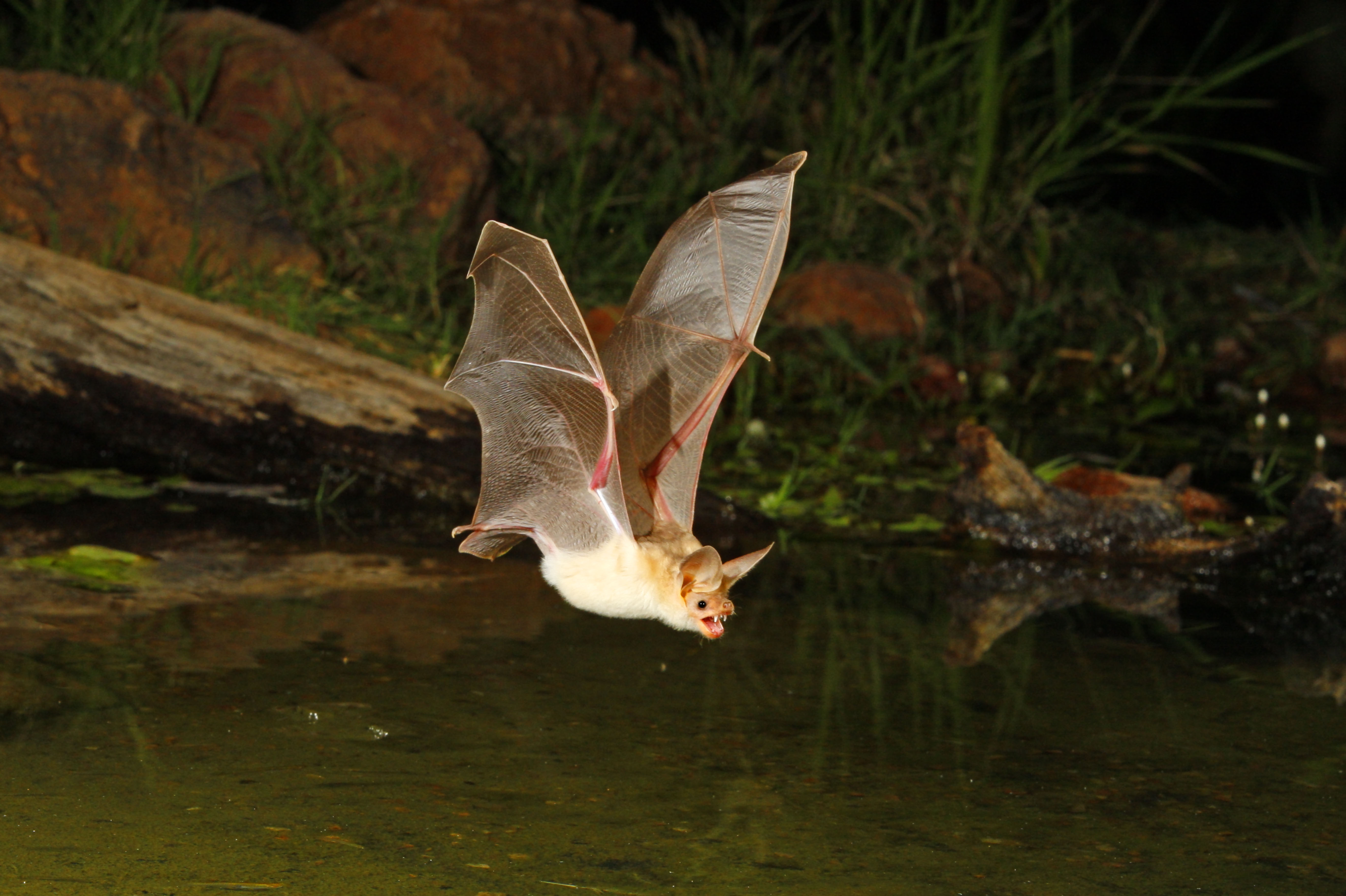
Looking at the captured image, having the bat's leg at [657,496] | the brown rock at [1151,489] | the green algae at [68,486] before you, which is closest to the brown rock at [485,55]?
the green algae at [68,486]

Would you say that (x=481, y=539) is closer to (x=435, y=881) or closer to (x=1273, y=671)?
(x=435, y=881)

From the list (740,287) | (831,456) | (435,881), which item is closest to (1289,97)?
(831,456)

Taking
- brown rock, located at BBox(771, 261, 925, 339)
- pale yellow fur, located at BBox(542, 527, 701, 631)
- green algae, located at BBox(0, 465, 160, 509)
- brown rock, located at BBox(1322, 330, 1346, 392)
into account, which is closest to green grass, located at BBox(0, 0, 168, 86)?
green algae, located at BBox(0, 465, 160, 509)

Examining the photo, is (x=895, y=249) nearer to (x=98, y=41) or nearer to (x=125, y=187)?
(x=125, y=187)

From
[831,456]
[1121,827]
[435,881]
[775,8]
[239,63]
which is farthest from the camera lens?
[775,8]

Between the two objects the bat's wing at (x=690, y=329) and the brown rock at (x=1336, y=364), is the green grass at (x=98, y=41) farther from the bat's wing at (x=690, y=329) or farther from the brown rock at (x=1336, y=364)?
the brown rock at (x=1336, y=364)

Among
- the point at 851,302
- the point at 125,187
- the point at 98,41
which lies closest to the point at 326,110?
the point at 98,41

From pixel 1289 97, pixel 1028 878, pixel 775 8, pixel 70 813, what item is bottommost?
pixel 70 813
